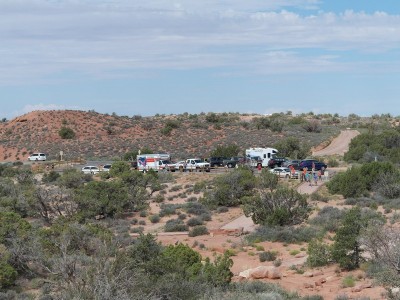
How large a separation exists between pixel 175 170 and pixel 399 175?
26.0 metres

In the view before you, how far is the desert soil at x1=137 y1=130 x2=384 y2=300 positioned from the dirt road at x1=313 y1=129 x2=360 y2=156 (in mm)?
44775

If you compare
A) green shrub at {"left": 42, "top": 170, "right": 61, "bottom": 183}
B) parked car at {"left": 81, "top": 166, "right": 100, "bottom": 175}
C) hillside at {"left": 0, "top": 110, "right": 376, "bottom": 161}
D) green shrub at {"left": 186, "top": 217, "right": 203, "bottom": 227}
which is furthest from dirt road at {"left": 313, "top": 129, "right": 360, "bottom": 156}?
green shrub at {"left": 186, "top": 217, "right": 203, "bottom": 227}

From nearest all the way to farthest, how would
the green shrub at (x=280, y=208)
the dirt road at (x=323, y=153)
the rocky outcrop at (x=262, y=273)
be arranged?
the rocky outcrop at (x=262, y=273) → the green shrub at (x=280, y=208) → the dirt road at (x=323, y=153)

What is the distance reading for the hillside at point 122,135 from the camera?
9460 centimetres

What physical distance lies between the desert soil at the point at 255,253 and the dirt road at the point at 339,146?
44775mm

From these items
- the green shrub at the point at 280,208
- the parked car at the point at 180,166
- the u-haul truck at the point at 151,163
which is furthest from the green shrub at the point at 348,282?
the u-haul truck at the point at 151,163

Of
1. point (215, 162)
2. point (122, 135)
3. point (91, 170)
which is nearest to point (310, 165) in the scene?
point (215, 162)

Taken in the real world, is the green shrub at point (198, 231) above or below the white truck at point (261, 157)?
A: below

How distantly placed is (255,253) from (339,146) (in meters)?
68.0

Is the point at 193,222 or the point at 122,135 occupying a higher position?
the point at 122,135

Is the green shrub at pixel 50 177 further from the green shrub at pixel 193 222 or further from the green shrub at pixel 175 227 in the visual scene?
the green shrub at pixel 175 227

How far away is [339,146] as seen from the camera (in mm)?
95500

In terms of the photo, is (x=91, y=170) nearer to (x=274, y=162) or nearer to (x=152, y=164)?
(x=152, y=164)

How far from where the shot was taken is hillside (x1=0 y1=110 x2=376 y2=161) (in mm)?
94600
